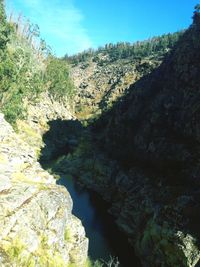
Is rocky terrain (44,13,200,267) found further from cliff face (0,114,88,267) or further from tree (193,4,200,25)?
cliff face (0,114,88,267)

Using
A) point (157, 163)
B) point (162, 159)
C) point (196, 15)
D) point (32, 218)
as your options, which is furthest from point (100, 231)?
point (196, 15)

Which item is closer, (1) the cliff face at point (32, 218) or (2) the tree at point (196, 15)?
(1) the cliff face at point (32, 218)

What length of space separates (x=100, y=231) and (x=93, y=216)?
945cm

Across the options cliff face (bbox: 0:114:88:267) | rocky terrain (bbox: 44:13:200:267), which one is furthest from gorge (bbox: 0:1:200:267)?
rocky terrain (bbox: 44:13:200:267)

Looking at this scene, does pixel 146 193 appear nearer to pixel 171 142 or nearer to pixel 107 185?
pixel 171 142

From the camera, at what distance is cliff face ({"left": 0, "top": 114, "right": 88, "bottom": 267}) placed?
1816 inches

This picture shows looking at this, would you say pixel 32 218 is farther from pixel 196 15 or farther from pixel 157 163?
pixel 196 15

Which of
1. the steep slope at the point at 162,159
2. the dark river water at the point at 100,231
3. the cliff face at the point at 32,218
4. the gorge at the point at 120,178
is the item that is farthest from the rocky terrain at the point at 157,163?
the cliff face at the point at 32,218

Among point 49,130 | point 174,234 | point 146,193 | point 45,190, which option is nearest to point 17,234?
point 45,190

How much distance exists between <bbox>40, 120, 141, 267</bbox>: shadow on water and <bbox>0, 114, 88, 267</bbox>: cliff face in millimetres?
13300

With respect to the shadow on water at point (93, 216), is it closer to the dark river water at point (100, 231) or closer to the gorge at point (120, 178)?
the dark river water at point (100, 231)

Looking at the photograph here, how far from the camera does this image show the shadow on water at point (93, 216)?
74006 mm

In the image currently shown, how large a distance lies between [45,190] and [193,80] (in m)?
56.3

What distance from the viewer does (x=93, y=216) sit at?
9275 centimetres
